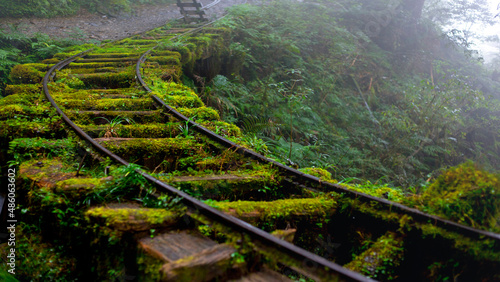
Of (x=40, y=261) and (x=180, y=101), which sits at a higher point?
(x=180, y=101)

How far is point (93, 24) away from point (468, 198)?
39.1 ft

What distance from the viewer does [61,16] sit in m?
10.2

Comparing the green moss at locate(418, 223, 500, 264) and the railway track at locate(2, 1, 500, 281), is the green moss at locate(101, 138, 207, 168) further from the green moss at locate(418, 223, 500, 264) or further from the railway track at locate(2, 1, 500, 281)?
the green moss at locate(418, 223, 500, 264)

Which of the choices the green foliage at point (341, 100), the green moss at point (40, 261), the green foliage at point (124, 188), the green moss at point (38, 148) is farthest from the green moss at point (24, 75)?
the green foliage at point (124, 188)

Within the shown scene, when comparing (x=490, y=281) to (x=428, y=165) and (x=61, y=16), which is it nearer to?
(x=428, y=165)

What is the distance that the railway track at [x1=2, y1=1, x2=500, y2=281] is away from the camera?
5.82 ft

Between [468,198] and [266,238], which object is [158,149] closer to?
[266,238]

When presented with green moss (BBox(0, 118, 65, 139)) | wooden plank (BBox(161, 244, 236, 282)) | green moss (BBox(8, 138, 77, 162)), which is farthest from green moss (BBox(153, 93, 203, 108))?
wooden plank (BBox(161, 244, 236, 282))

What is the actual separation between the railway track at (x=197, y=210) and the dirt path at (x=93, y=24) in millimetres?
5780

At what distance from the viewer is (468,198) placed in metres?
2.05

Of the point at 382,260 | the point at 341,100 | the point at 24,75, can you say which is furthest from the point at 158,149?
the point at 341,100

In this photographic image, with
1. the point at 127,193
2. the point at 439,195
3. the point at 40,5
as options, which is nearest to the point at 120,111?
the point at 127,193

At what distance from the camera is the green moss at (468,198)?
2.00 m

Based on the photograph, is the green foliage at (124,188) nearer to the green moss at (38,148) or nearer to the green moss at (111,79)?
the green moss at (38,148)
